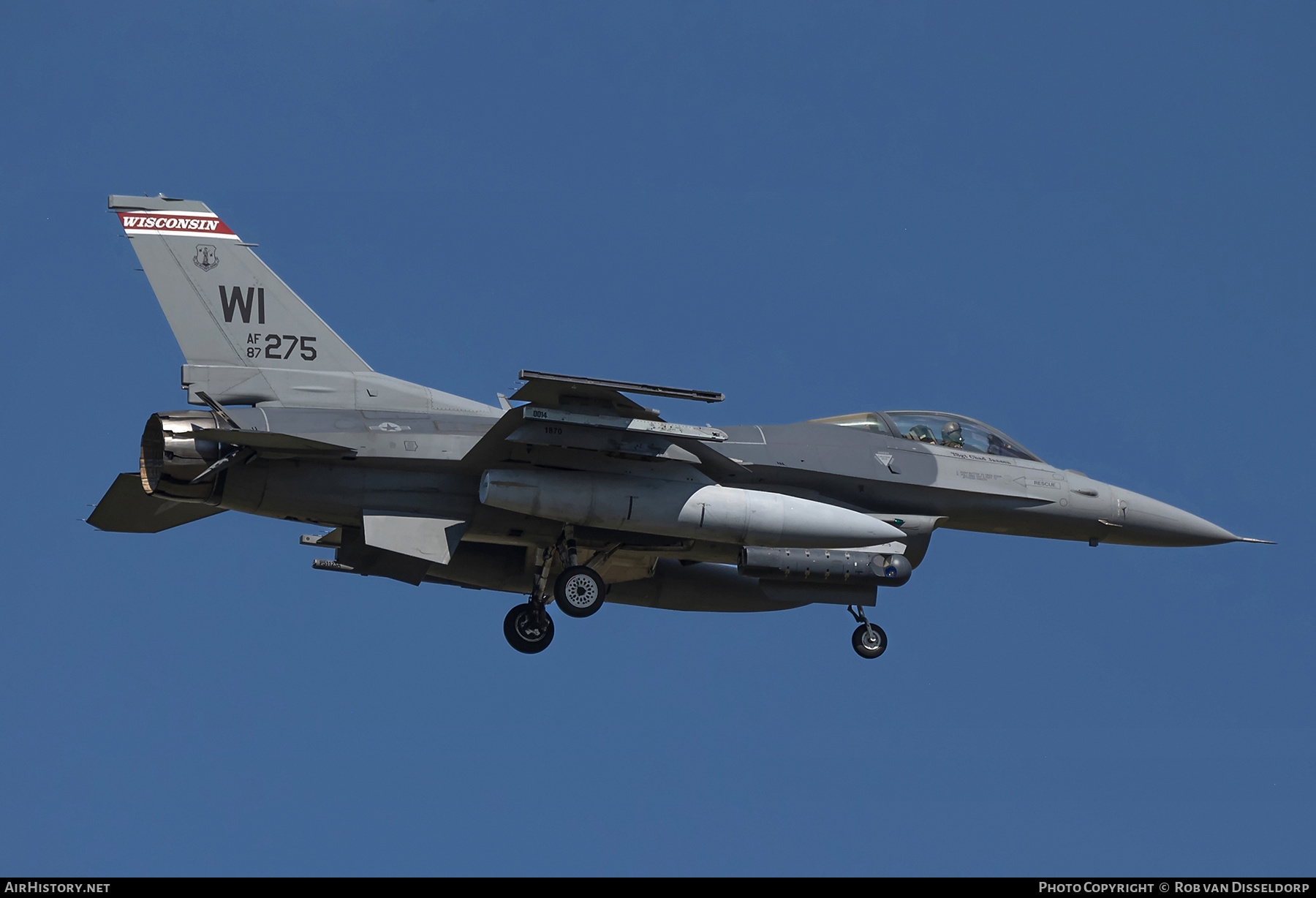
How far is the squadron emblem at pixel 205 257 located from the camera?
1570 centimetres

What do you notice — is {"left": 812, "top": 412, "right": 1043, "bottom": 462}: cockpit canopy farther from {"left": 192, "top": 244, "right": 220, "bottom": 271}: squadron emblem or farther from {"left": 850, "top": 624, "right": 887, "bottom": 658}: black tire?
{"left": 192, "top": 244, "right": 220, "bottom": 271}: squadron emblem

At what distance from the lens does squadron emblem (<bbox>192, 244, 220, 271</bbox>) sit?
15695 millimetres

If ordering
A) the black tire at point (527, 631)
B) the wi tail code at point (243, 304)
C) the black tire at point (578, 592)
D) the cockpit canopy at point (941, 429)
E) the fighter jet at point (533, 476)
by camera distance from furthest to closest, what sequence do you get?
1. the cockpit canopy at point (941, 429)
2. the black tire at point (527, 631)
3. the black tire at point (578, 592)
4. the wi tail code at point (243, 304)
5. the fighter jet at point (533, 476)

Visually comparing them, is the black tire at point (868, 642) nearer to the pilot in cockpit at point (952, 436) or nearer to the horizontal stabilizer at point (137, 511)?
the pilot in cockpit at point (952, 436)

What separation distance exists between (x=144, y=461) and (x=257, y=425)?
3.83ft

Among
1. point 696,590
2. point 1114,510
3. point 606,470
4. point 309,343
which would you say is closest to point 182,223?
point 309,343

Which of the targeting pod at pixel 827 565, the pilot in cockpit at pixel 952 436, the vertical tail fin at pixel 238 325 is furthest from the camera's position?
the pilot in cockpit at pixel 952 436

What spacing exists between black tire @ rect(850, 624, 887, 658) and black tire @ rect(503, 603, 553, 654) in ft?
12.3

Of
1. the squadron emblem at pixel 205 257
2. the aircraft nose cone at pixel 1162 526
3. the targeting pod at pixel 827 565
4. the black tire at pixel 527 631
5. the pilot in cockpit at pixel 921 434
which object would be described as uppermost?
the squadron emblem at pixel 205 257

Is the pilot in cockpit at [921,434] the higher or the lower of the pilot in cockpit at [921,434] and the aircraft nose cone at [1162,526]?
the higher

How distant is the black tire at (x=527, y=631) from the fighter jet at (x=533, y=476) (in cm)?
3

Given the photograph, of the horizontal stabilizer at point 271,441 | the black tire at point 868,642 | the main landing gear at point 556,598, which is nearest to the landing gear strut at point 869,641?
the black tire at point 868,642

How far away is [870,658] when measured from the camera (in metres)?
17.4

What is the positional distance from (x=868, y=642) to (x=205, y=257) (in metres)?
9.00
